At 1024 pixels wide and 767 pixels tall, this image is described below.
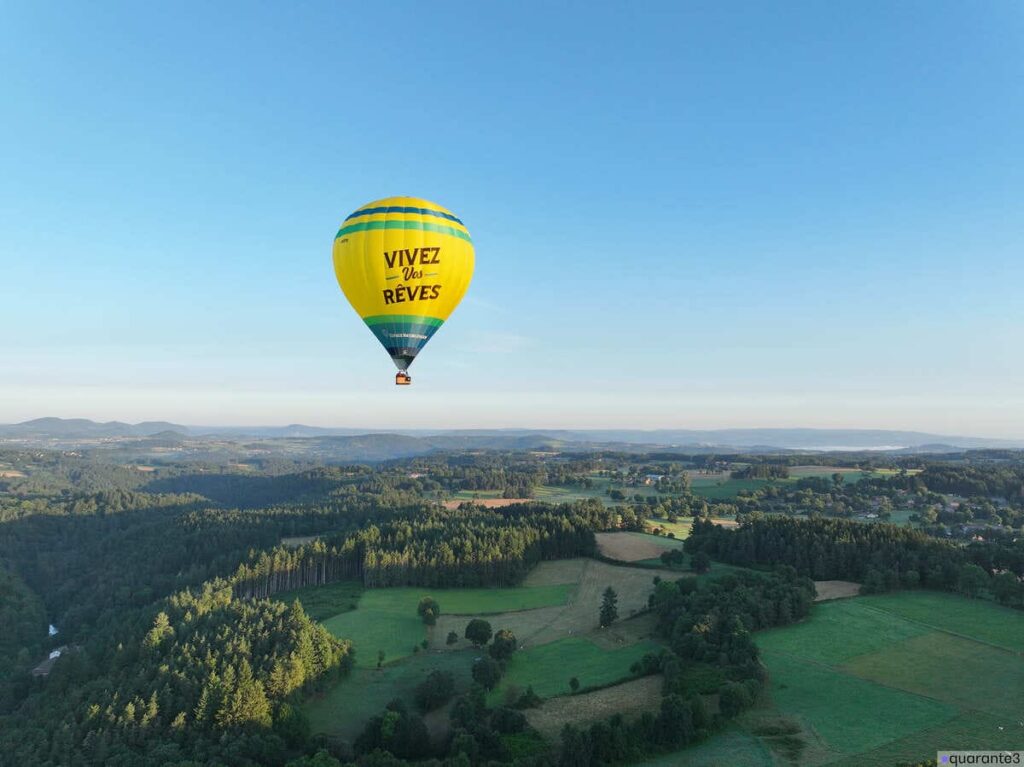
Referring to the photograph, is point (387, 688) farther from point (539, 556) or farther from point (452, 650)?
point (539, 556)

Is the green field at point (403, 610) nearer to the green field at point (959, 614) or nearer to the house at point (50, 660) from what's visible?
the house at point (50, 660)

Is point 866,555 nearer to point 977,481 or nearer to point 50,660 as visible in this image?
point 977,481

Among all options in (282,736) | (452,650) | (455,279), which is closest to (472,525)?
(452,650)

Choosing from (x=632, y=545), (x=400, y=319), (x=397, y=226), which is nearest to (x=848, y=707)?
(x=400, y=319)

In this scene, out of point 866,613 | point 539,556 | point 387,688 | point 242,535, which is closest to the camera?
point 387,688

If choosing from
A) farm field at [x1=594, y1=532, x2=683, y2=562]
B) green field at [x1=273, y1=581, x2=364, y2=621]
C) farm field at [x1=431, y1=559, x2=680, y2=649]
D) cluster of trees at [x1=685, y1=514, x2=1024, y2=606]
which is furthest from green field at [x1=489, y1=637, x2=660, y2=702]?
cluster of trees at [x1=685, y1=514, x2=1024, y2=606]

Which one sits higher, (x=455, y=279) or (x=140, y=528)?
(x=455, y=279)

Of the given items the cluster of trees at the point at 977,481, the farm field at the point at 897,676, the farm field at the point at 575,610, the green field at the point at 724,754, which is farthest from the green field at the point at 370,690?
the cluster of trees at the point at 977,481
